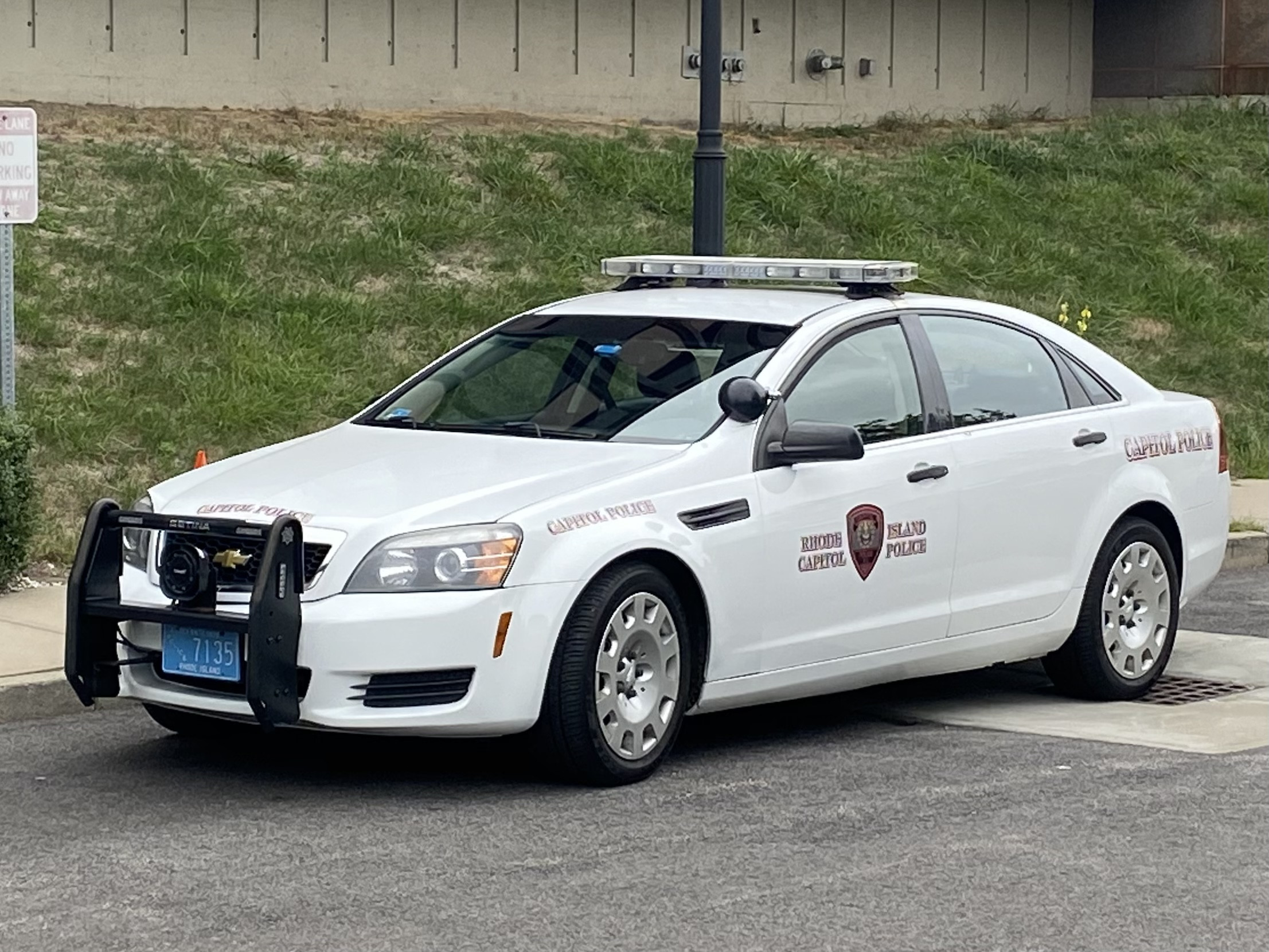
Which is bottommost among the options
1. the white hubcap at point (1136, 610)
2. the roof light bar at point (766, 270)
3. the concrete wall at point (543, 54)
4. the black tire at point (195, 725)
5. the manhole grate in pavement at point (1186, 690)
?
the manhole grate in pavement at point (1186, 690)

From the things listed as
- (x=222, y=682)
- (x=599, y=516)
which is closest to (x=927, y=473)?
(x=599, y=516)

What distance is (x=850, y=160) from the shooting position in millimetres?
24094

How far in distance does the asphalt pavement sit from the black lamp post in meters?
5.37

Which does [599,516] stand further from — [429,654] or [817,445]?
[817,445]

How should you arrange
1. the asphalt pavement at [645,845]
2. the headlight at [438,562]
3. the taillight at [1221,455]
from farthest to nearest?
the taillight at [1221,455] → the headlight at [438,562] → the asphalt pavement at [645,845]

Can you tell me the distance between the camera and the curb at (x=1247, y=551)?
43.0ft

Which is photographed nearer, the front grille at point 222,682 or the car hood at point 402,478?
the front grille at point 222,682

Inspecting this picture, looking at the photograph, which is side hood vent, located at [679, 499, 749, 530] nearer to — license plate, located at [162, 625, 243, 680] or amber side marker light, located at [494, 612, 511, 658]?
amber side marker light, located at [494, 612, 511, 658]

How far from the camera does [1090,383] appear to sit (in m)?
8.87

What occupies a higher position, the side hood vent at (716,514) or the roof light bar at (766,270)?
the roof light bar at (766,270)

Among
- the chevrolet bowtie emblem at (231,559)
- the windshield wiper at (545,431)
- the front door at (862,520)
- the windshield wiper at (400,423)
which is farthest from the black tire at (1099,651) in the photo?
the chevrolet bowtie emblem at (231,559)

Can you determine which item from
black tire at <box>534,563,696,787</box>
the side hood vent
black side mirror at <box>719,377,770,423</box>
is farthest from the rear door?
black tire at <box>534,563,696,787</box>

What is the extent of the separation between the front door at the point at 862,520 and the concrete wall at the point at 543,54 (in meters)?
14.3

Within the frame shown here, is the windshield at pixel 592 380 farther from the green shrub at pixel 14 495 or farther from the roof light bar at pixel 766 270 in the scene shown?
the green shrub at pixel 14 495
